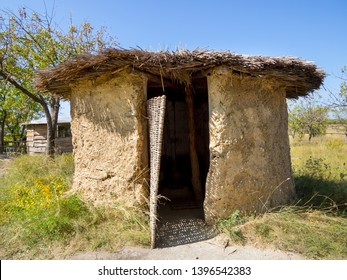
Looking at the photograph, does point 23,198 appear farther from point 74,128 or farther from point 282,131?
point 282,131

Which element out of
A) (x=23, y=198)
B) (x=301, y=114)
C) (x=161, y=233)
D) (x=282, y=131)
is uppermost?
Answer: (x=301, y=114)

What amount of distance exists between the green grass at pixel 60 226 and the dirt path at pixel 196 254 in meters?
0.14

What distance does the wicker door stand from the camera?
11.4 feet

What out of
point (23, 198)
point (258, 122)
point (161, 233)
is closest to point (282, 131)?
point (258, 122)

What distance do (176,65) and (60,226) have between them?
2768 mm

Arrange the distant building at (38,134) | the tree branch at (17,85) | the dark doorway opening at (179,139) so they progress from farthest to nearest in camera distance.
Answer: the distant building at (38,134), the tree branch at (17,85), the dark doorway opening at (179,139)

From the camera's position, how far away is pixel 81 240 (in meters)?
3.44

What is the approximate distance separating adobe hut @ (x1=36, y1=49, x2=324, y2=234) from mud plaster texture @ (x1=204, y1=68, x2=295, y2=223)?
2cm

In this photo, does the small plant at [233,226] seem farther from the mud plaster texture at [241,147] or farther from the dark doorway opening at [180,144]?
the dark doorway opening at [180,144]

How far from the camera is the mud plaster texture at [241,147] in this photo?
3.97 m

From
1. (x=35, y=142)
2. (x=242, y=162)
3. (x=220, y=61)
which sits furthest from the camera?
(x=35, y=142)

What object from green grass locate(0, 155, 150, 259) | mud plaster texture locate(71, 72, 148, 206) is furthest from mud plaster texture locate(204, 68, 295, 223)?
green grass locate(0, 155, 150, 259)

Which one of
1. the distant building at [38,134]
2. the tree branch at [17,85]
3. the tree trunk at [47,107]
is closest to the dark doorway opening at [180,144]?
the tree trunk at [47,107]

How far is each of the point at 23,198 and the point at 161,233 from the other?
2589 millimetres
